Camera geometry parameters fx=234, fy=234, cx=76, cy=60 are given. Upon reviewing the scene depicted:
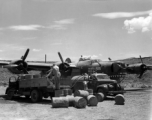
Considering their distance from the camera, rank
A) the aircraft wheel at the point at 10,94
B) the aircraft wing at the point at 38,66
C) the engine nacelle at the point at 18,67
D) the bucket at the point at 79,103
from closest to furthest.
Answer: the bucket at the point at 79,103 → the aircraft wheel at the point at 10,94 → the engine nacelle at the point at 18,67 → the aircraft wing at the point at 38,66

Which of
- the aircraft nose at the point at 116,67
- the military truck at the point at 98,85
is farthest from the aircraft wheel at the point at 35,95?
the aircraft nose at the point at 116,67

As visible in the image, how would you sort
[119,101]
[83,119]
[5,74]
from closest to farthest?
[83,119] → [119,101] → [5,74]

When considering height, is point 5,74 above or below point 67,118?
above

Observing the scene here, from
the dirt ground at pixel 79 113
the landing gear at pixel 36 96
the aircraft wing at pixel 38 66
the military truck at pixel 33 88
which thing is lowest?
the dirt ground at pixel 79 113

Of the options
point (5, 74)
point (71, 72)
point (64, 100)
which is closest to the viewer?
point (64, 100)

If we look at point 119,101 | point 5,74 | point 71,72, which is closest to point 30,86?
point 119,101

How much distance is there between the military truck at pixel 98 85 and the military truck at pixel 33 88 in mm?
2108

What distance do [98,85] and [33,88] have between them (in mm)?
4402

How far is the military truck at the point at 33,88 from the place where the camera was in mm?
14048

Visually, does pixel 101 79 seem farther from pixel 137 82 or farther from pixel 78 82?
pixel 137 82

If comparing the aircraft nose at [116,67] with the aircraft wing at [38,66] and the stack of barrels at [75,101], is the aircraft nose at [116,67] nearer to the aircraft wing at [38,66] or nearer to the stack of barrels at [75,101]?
the aircraft wing at [38,66]

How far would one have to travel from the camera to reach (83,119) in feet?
28.4

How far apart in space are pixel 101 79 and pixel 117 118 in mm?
7804

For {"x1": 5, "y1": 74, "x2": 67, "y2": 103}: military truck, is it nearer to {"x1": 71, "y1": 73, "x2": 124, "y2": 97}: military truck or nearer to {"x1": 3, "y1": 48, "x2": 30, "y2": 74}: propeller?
{"x1": 71, "y1": 73, "x2": 124, "y2": 97}: military truck
